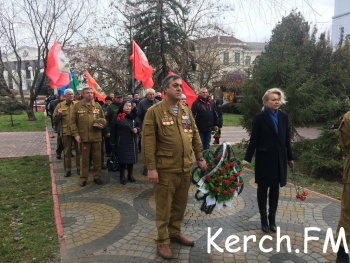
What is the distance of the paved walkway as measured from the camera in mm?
3775

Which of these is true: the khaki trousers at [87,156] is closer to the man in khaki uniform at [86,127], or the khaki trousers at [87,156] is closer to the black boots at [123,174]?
the man in khaki uniform at [86,127]

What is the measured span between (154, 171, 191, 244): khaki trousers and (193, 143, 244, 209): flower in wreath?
25 cm

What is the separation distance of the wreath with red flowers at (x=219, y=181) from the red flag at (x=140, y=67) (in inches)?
192

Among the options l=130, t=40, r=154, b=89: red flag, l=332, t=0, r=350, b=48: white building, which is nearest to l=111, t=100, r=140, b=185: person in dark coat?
l=130, t=40, r=154, b=89: red flag

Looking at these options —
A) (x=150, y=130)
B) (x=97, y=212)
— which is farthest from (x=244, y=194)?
(x=150, y=130)

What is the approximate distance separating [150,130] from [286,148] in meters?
2.02

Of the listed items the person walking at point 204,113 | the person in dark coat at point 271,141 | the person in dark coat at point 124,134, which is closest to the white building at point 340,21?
the person walking at point 204,113

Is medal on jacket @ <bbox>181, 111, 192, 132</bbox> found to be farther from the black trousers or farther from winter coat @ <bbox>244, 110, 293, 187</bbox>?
the black trousers

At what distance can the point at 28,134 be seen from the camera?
15.5m

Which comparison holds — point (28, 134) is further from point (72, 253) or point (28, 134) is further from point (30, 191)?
point (72, 253)

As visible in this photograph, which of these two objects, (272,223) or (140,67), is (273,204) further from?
(140,67)

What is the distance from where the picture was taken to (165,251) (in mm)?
3668

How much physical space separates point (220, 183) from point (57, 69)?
7355 millimetres

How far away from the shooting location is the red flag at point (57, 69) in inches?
359
